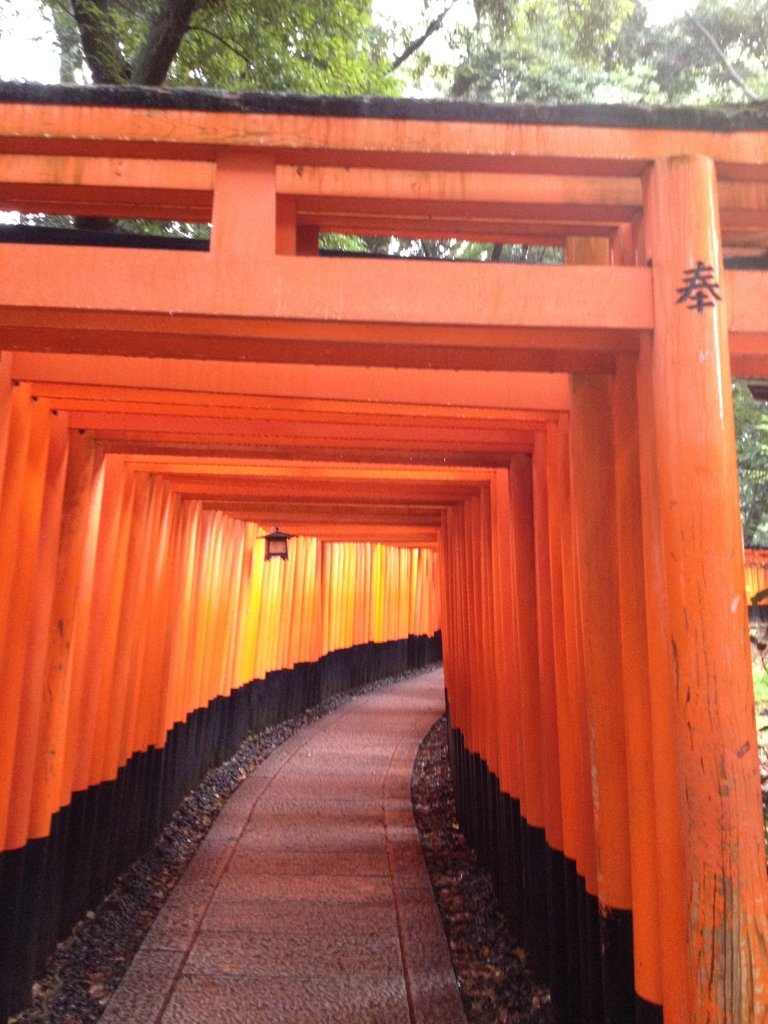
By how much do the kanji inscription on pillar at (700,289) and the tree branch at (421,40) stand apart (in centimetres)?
883

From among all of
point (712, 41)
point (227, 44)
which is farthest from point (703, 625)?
point (712, 41)

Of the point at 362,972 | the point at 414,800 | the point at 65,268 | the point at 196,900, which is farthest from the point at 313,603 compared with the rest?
the point at 65,268

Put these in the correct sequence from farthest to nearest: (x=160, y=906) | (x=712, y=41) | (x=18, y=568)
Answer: (x=712, y=41), (x=160, y=906), (x=18, y=568)

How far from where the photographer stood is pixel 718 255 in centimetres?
226

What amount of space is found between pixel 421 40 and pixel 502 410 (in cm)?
833

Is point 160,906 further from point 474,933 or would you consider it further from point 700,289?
point 700,289

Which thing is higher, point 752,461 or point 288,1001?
point 752,461

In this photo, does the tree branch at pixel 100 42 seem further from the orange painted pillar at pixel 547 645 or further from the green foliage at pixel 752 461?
the green foliage at pixel 752 461

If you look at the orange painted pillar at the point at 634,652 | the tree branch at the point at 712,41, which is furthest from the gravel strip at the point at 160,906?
the tree branch at the point at 712,41

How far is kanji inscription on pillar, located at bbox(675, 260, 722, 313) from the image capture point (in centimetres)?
222

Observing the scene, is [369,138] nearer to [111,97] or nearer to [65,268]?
[111,97]

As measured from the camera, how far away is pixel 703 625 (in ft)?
6.95

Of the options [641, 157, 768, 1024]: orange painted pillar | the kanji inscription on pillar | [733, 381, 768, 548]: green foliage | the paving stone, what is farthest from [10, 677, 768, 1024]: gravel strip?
[733, 381, 768, 548]: green foliage

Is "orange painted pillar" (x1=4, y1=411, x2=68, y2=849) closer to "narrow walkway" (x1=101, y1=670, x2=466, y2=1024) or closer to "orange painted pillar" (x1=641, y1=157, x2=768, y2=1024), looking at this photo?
"narrow walkway" (x1=101, y1=670, x2=466, y2=1024)
